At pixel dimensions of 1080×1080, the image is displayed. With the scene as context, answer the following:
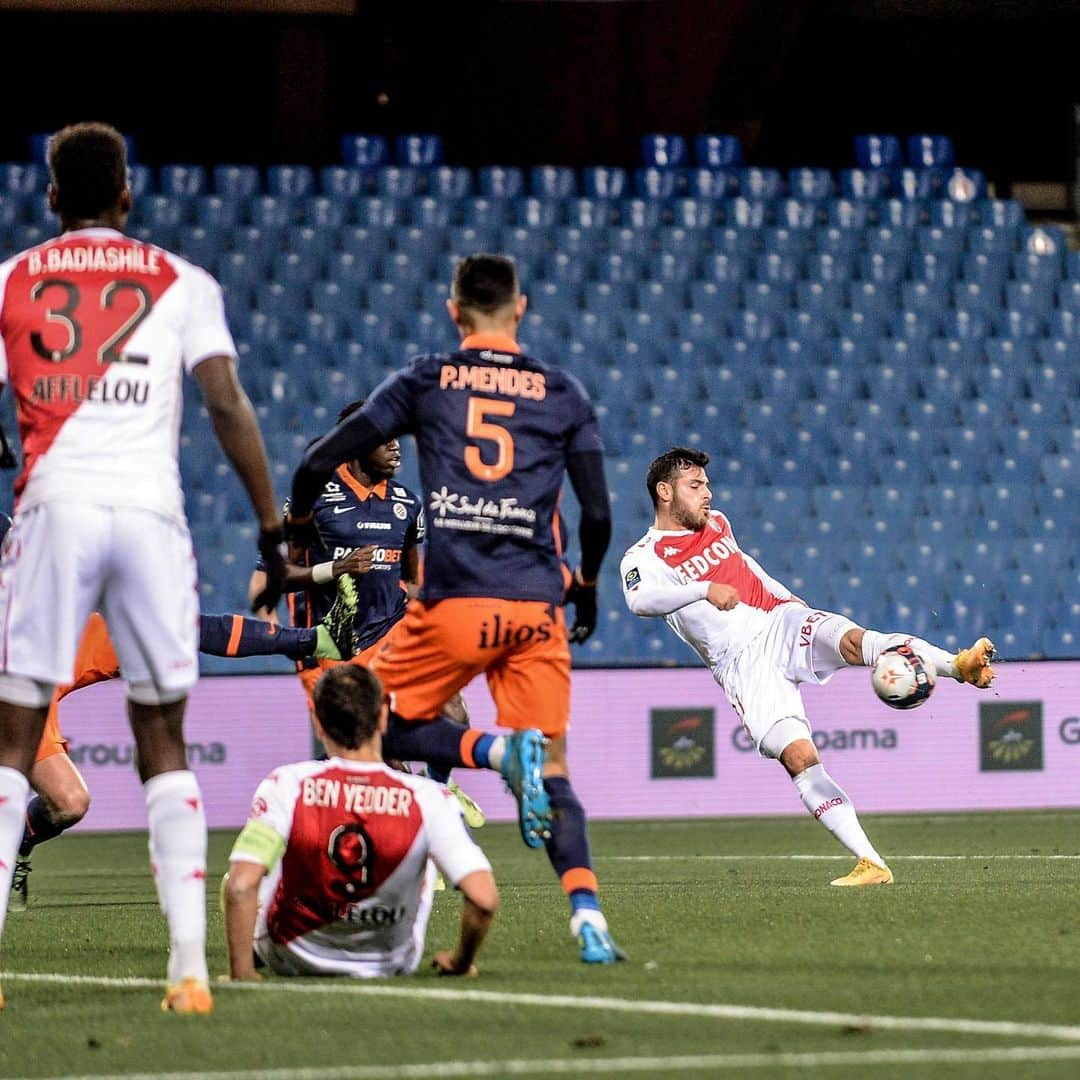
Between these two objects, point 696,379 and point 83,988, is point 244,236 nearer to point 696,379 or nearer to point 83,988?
point 696,379

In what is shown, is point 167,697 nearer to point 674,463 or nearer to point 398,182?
point 674,463

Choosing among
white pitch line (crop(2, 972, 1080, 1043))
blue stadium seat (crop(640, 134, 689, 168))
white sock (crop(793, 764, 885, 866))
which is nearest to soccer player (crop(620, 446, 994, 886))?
white sock (crop(793, 764, 885, 866))

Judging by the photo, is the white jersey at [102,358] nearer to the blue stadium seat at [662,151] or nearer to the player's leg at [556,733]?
the player's leg at [556,733]

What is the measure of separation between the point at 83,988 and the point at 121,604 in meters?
1.30

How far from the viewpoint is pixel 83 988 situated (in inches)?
222

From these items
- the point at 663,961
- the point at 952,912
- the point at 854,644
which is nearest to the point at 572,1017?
the point at 663,961

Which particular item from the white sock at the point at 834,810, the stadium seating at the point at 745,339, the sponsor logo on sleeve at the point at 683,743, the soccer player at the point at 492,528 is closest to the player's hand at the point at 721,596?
the soccer player at the point at 492,528

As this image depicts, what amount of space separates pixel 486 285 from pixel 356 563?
3.24 m

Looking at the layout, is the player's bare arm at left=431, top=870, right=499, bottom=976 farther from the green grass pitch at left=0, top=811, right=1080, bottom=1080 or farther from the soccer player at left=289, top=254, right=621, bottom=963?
the soccer player at left=289, top=254, right=621, bottom=963

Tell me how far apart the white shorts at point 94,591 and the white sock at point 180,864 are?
0.25m

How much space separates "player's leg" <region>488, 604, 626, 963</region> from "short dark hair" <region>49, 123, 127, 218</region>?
5.53 ft

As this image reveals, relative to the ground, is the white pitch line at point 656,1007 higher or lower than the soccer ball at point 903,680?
lower

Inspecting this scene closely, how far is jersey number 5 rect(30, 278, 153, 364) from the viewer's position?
197 inches

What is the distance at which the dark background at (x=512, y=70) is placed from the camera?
21219 millimetres
